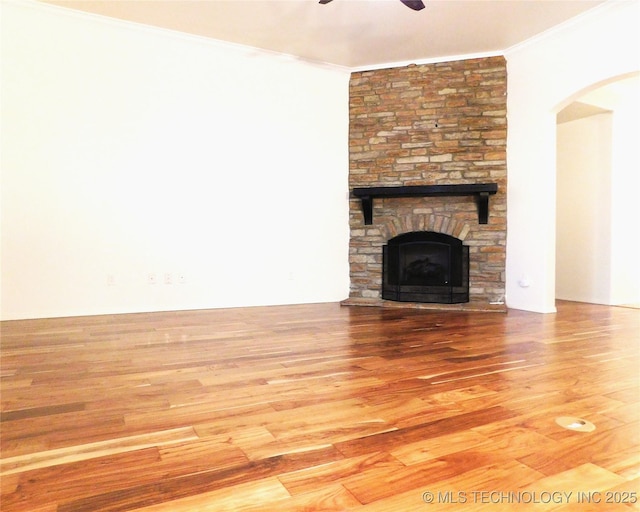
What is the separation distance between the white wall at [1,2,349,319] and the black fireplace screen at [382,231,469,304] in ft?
1.90

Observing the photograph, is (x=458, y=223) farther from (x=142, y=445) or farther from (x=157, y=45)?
(x=142, y=445)

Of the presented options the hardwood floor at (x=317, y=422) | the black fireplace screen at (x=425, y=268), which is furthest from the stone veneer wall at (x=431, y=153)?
the hardwood floor at (x=317, y=422)

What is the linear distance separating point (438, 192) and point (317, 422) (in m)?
3.64

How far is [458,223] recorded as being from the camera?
5.00 metres

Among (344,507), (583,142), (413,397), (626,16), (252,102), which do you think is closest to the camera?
(344,507)

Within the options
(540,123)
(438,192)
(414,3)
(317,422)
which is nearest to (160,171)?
(414,3)

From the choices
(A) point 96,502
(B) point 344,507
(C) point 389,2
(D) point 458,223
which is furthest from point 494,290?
(A) point 96,502

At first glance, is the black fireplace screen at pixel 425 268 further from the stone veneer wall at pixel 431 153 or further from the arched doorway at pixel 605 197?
the arched doorway at pixel 605 197

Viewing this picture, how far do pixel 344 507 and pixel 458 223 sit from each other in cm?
426

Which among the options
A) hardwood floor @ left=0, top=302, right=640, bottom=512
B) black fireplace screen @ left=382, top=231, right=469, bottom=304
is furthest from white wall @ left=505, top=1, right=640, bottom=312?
hardwood floor @ left=0, top=302, right=640, bottom=512

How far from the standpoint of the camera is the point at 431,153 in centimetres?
506

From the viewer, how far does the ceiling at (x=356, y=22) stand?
13.0 ft

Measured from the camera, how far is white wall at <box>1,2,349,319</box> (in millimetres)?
3977

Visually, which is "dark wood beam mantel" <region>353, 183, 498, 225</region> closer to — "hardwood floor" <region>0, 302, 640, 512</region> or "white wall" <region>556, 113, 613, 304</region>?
"white wall" <region>556, 113, 613, 304</region>
